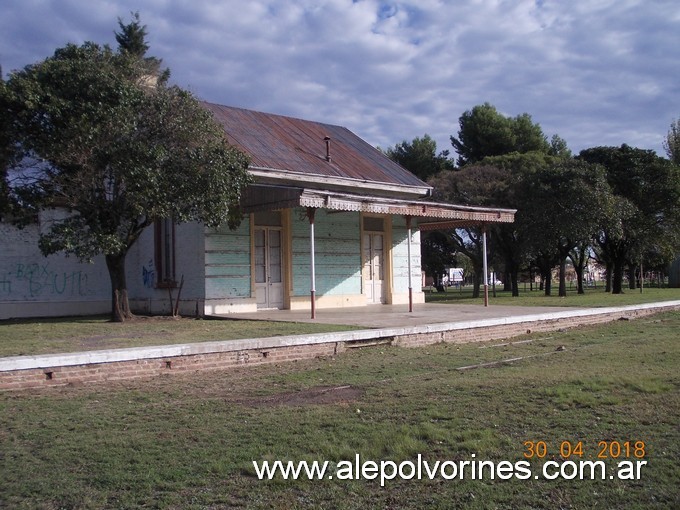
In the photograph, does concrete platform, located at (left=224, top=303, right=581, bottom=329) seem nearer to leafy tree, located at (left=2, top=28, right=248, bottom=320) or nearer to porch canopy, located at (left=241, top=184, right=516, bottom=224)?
porch canopy, located at (left=241, top=184, right=516, bottom=224)

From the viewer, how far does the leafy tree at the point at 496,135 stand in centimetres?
4294

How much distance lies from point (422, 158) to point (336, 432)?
129 ft

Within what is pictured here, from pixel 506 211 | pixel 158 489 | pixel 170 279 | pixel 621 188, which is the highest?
pixel 621 188

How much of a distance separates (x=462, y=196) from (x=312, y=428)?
88.1 feet

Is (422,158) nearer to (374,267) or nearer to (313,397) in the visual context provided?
(374,267)

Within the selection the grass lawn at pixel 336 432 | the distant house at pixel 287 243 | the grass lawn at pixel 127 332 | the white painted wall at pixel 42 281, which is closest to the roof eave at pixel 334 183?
the distant house at pixel 287 243

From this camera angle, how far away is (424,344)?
13508 millimetres

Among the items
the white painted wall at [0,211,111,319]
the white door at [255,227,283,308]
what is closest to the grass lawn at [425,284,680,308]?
the white door at [255,227,283,308]

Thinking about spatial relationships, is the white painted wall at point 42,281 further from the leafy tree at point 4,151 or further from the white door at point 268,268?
the white door at point 268,268

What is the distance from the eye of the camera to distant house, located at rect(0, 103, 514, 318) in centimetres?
1800

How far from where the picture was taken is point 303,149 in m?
22.5

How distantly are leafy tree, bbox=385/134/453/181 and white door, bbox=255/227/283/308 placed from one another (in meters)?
25.3

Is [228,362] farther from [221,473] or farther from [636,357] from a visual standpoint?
[636,357]

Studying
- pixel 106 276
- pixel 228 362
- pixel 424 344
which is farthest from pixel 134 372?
pixel 106 276
